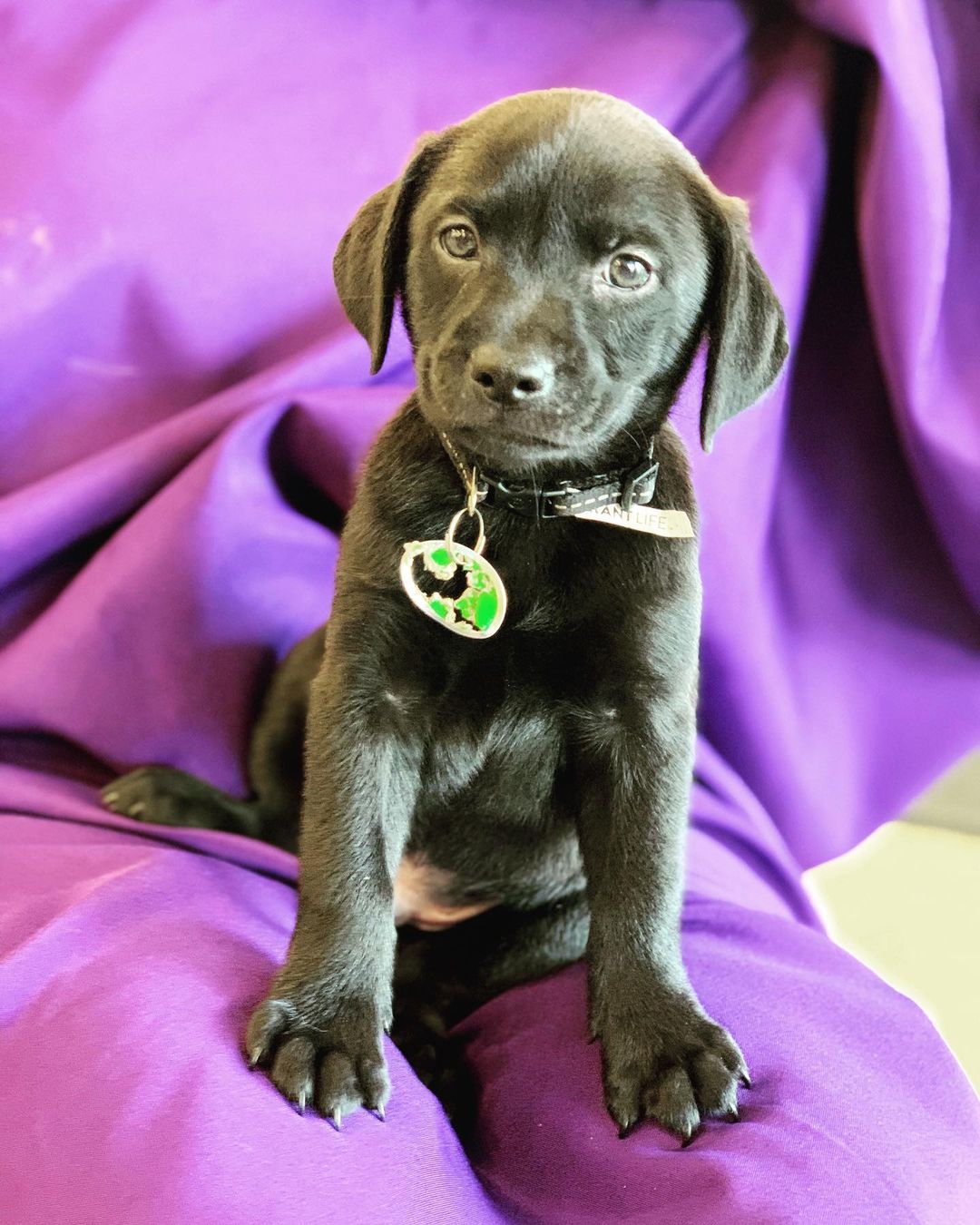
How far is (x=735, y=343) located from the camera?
1.27 meters

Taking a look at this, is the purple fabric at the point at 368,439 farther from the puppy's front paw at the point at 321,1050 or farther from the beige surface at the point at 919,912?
the beige surface at the point at 919,912

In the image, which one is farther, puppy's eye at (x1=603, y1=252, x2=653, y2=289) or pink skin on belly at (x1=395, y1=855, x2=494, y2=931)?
pink skin on belly at (x1=395, y1=855, x2=494, y2=931)

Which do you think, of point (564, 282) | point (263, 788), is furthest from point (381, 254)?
point (263, 788)

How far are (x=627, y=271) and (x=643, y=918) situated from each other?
28.1 inches

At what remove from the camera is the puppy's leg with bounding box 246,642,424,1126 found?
116 centimetres

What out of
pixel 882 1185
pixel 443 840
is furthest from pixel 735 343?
pixel 882 1185

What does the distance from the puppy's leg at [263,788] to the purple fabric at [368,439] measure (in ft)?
0.22

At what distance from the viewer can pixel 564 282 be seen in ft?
3.90

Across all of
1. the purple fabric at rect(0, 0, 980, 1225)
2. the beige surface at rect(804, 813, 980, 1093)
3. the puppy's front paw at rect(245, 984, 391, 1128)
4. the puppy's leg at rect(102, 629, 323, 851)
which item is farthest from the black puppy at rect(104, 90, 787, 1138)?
the beige surface at rect(804, 813, 980, 1093)

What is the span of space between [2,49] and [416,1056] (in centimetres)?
169

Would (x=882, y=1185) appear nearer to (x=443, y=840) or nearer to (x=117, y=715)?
(x=443, y=840)

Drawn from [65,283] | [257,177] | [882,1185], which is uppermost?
[257,177]

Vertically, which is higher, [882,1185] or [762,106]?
[762,106]

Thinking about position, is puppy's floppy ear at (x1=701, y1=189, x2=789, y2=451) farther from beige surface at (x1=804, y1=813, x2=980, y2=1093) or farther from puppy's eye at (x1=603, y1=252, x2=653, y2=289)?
beige surface at (x1=804, y1=813, x2=980, y2=1093)
